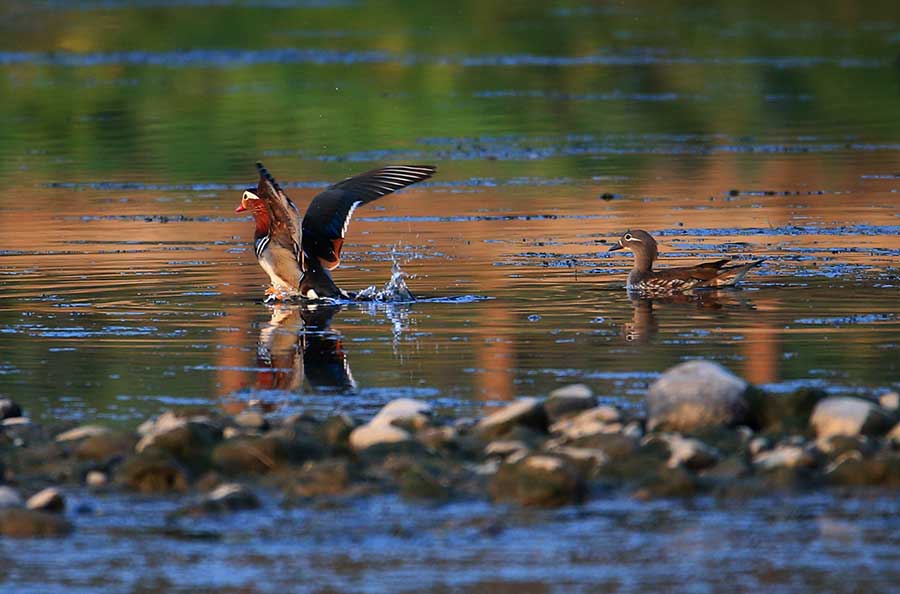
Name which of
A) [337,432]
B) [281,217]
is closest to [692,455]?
[337,432]

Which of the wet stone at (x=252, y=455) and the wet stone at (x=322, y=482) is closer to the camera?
the wet stone at (x=322, y=482)

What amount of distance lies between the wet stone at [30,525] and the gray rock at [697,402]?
286cm

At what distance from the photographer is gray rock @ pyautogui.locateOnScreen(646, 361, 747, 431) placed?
943cm

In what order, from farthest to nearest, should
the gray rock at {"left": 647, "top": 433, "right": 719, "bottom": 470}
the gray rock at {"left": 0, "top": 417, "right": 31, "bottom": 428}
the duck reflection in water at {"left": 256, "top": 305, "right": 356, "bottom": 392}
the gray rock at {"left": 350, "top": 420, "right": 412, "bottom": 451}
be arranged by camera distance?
the duck reflection in water at {"left": 256, "top": 305, "right": 356, "bottom": 392} → the gray rock at {"left": 0, "top": 417, "right": 31, "bottom": 428} → the gray rock at {"left": 350, "top": 420, "right": 412, "bottom": 451} → the gray rock at {"left": 647, "top": 433, "right": 719, "bottom": 470}

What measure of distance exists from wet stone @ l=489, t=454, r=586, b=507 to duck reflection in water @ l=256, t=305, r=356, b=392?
2.68m

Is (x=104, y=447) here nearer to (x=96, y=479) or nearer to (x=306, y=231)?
(x=96, y=479)

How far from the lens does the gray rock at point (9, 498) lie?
8.48 metres

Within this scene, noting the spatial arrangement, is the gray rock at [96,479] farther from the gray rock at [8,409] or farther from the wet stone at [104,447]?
the gray rock at [8,409]

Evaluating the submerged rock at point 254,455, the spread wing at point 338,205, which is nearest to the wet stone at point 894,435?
the submerged rock at point 254,455

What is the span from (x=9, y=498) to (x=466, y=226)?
10815mm

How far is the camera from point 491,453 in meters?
9.17

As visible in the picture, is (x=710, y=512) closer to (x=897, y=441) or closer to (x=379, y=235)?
(x=897, y=441)

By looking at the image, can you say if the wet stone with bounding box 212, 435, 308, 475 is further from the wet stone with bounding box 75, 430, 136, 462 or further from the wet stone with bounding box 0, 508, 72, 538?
the wet stone with bounding box 0, 508, 72, 538

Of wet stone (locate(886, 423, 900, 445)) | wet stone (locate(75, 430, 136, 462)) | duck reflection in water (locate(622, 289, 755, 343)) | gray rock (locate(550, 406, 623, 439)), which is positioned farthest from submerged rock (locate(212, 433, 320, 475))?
duck reflection in water (locate(622, 289, 755, 343))
